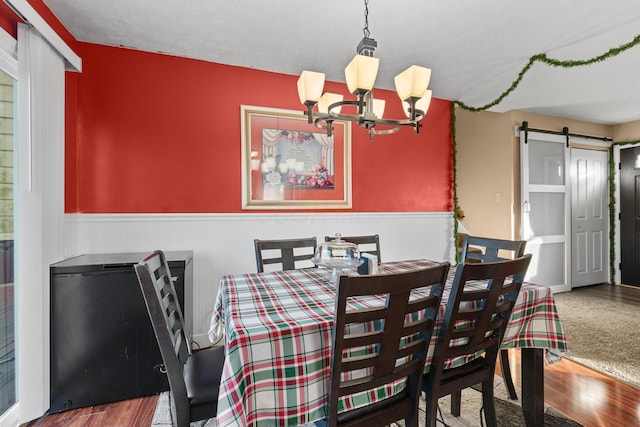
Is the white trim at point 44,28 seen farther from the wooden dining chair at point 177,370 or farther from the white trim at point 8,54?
the wooden dining chair at point 177,370

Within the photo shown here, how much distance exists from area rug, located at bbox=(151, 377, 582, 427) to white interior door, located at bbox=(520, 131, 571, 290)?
9.16ft

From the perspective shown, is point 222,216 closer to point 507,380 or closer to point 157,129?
point 157,129

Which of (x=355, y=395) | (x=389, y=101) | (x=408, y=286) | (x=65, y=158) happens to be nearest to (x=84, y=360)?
(x=65, y=158)

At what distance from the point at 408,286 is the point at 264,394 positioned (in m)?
0.57

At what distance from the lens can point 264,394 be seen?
1.02m

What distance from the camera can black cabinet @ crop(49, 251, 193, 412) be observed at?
1.91m

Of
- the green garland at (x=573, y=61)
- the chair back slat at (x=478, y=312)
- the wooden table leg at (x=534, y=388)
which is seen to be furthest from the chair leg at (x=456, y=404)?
the green garland at (x=573, y=61)

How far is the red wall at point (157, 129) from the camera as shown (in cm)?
249

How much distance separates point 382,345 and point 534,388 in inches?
40.1

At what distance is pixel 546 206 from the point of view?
4.42 metres

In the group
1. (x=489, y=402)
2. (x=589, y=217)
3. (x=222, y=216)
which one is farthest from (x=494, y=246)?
(x=589, y=217)

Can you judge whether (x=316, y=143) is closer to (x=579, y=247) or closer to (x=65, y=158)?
(x=65, y=158)

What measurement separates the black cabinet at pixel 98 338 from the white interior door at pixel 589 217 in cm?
543

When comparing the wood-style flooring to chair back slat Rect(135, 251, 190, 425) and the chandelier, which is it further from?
the chandelier
